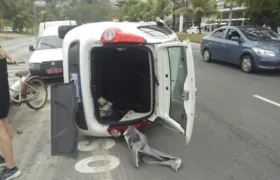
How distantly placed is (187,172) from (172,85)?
1324 mm

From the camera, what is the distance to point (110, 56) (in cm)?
545

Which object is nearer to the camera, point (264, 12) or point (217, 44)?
point (217, 44)

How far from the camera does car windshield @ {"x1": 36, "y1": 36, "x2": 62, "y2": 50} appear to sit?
10.7 m

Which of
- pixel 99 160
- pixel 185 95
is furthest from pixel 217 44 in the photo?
pixel 99 160

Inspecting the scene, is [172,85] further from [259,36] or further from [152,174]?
[259,36]

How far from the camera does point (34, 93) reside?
7.06m

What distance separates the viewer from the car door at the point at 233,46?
1118cm

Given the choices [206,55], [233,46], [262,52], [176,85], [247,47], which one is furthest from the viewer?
[206,55]

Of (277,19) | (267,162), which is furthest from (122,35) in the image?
(277,19)

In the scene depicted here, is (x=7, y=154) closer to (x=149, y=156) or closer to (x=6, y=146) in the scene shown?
(x=6, y=146)

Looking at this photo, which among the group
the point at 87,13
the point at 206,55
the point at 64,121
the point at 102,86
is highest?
the point at 87,13

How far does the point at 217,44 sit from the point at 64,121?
9480mm

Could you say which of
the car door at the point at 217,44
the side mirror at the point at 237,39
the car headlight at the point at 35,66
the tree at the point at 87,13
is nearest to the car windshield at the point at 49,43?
the car headlight at the point at 35,66

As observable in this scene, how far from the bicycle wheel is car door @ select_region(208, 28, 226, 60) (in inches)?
289
